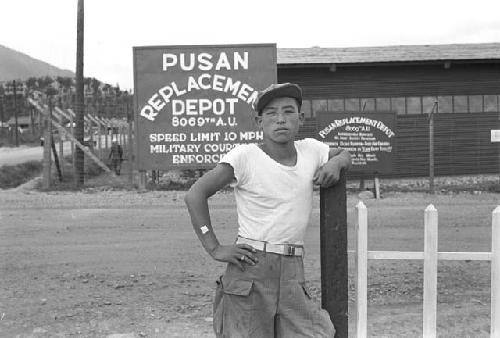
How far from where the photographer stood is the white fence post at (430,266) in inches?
163

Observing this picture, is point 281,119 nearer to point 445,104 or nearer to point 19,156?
point 445,104

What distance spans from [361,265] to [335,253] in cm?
60

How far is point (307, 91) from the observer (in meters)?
21.2

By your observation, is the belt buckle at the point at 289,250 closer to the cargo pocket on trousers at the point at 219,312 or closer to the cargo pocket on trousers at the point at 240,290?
the cargo pocket on trousers at the point at 240,290

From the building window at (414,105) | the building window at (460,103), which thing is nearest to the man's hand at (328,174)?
the building window at (414,105)

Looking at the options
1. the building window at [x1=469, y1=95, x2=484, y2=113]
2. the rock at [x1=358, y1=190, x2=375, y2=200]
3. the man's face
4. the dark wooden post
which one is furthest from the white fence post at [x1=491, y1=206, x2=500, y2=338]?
the building window at [x1=469, y1=95, x2=484, y2=113]

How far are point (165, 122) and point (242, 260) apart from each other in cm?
1353

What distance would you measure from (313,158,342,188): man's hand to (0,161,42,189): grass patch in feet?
58.8

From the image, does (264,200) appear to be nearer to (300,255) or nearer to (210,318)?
(300,255)

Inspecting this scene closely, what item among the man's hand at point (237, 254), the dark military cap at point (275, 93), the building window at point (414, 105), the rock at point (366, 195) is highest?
the building window at point (414, 105)

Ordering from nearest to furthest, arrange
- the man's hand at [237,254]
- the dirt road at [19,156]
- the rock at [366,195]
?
the man's hand at [237,254]
the rock at [366,195]
the dirt road at [19,156]

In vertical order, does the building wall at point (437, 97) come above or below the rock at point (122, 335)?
above

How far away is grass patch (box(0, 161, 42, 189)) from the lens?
70.1 ft

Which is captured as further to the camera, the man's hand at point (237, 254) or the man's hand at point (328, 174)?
the man's hand at point (328, 174)
